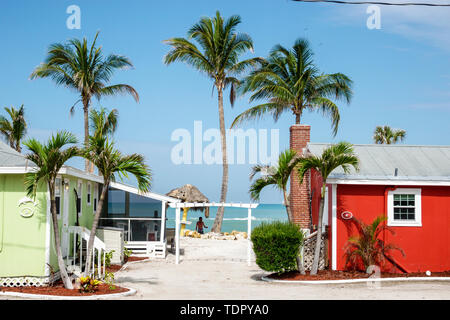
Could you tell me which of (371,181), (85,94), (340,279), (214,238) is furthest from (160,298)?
(85,94)

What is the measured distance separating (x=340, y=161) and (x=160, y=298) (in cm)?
604

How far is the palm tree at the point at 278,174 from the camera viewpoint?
1611 centimetres

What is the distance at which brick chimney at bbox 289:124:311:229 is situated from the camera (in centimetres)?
2225

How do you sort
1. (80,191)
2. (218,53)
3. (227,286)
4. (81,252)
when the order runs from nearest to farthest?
1. (227,286)
2. (81,252)
3. (80,191)
4. (218,53)

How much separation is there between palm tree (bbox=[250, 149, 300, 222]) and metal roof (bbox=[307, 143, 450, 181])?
1.33 meters

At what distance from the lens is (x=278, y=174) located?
16266mm

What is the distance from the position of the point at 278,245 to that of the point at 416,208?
438 centimetres

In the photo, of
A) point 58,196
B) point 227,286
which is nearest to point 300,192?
point 227,286

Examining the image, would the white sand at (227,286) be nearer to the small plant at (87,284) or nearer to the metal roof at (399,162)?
the small plant at (87,284)

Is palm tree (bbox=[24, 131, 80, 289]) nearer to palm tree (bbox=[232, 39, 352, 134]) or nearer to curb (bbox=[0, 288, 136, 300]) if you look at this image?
curb (bbox=[0, 288, 136, 300])

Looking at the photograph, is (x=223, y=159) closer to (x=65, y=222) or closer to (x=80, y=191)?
(x=80, y=191)

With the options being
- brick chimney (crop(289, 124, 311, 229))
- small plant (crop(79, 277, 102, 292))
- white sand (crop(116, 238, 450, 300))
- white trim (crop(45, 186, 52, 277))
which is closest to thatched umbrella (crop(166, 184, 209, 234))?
brick chimney (crop(289, 124, 311, 229))
